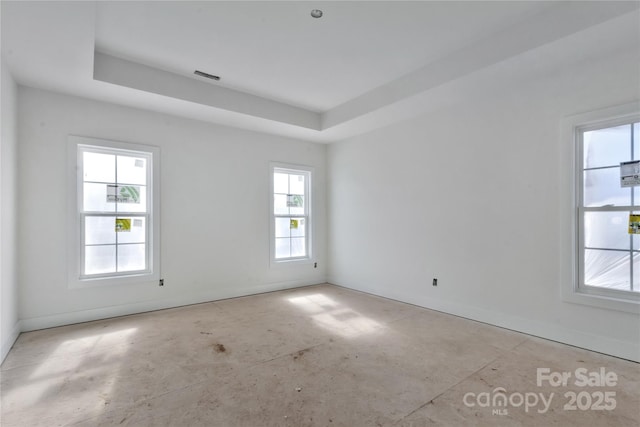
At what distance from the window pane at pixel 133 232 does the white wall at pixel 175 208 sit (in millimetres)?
240

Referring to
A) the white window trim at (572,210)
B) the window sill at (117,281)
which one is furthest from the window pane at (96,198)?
the white window trim at (572,210)

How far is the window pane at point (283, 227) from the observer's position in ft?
18.3

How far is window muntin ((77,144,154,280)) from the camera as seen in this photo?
12.7 feet

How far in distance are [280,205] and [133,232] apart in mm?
2306

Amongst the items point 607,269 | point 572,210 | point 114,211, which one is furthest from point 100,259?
point 607,269

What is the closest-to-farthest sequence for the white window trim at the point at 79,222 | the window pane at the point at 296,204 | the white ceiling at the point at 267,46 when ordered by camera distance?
the white ceiling at the point at 267,46 → the white window trim at the point at 79,222 → the window pane at the point at 296,204

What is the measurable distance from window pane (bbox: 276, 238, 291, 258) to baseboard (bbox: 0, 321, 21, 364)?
131 inches

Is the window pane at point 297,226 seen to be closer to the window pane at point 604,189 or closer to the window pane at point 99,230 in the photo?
the window pane at point 99,230

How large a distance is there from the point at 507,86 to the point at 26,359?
17.8 ft

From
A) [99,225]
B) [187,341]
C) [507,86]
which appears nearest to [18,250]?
[99,225]

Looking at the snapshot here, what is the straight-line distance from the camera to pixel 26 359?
9.17 feet

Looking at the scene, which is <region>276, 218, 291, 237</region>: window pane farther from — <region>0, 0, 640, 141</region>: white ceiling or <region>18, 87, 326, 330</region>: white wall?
<region>0, 0, 640, 141</region>: white ceiling

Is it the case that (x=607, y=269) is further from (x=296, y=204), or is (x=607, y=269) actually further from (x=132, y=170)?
(x=132, y=170)

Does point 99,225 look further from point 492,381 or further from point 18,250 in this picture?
point 492,381
